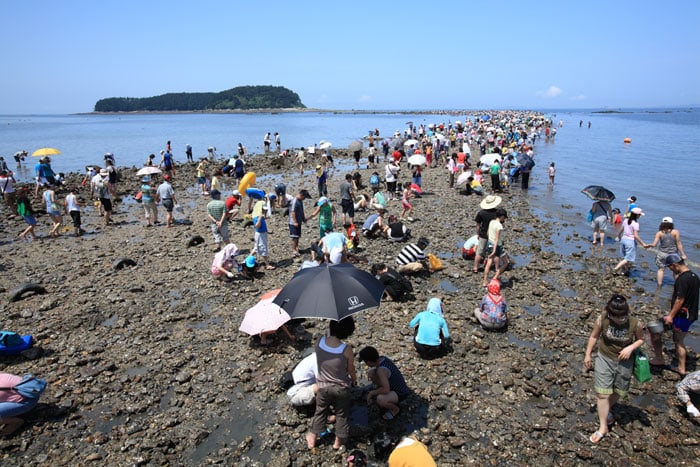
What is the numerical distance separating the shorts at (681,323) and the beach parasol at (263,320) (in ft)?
22.6

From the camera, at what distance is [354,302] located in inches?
220

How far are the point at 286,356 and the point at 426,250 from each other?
7215mm

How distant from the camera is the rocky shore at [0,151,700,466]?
5.84m

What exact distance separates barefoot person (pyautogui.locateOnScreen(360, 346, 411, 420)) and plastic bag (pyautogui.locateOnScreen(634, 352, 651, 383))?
325cm

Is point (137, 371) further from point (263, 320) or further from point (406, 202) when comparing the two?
point (406, 202)

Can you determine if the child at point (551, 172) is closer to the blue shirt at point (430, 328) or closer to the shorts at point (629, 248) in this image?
the shorts at point (629, 248)

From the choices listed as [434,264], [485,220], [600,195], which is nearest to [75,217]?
[434,264]

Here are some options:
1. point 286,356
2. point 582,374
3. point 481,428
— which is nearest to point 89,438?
point 286,356

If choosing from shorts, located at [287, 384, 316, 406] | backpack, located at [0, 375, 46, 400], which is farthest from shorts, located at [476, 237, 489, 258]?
backpack, located at [0, 375, 46, 400]

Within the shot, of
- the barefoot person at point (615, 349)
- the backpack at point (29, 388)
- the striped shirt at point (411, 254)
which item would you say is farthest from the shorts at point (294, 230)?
the barefoot person at point (615, 349)

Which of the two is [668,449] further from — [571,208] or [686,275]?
[571,208]

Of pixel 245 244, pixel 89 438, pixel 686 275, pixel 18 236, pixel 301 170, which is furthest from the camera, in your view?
pixel 301 170

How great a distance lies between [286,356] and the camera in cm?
795

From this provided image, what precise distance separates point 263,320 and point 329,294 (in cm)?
300
